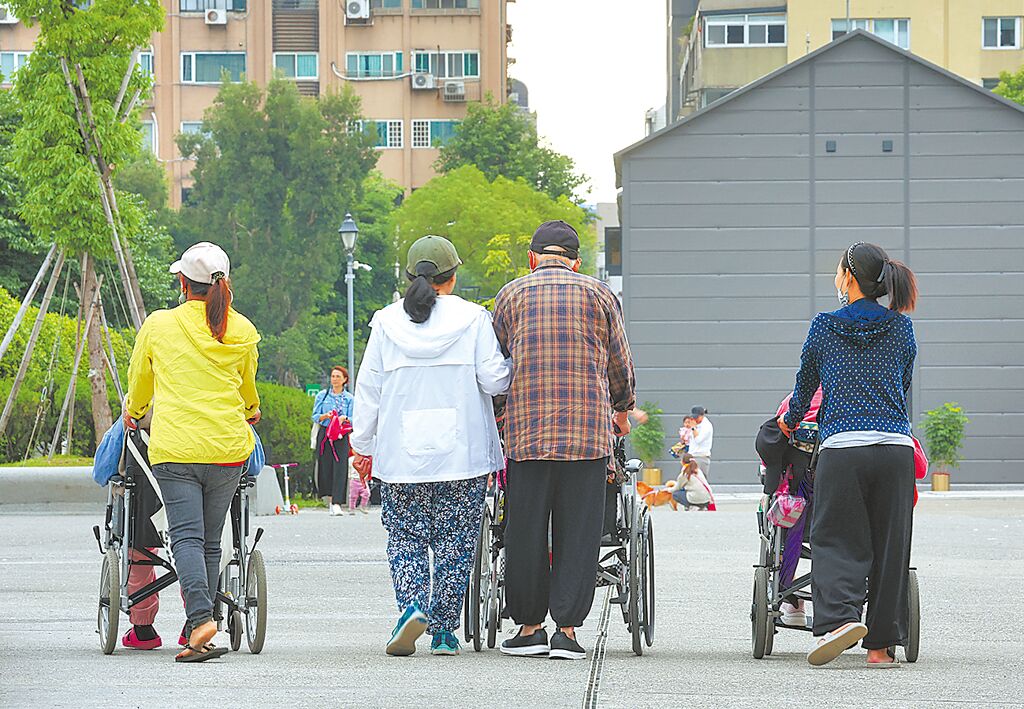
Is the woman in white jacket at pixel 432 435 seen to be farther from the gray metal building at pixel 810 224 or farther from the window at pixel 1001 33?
the window at pixel 1001 33

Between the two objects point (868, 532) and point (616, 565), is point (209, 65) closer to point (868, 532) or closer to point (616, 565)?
point (616, 565)

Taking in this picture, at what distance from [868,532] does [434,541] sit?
1.88 meters

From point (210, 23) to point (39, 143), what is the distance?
61.0 metres

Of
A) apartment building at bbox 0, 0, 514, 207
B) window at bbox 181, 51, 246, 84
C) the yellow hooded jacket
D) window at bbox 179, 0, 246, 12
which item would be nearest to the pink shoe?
the yellow hooded jacket

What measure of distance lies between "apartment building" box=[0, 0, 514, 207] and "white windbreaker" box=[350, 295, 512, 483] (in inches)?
2920

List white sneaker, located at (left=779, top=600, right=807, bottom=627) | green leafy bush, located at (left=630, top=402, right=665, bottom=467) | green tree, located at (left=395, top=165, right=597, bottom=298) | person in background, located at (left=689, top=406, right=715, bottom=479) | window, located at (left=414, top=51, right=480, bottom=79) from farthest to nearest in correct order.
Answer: window, located at (left=414, top=51, right=480, bottom=79), green tree, located at (left=395, top=165, right=597, bottom=298), green leafy bush, located at (left=630, top=402, right=665, bottom=467), person in background, located at (left=689, top=406, right=715, bottom=479), white sneaker, located at (left=779, top=600, right=807, bottom=627)

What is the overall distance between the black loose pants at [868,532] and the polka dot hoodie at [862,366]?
0.43 ft

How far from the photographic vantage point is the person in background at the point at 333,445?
22.4m

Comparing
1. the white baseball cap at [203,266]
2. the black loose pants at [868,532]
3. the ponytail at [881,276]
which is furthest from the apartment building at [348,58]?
the black loose pants at [868,532]

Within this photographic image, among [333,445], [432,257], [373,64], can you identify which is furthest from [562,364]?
[373,64]

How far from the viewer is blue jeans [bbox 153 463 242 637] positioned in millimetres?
7832

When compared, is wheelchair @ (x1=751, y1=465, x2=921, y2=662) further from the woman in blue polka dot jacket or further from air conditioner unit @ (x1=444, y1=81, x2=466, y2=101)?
air conditioner unit @ (x1=444, y1=81, x2=466, y2=101)

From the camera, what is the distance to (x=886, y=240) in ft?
123

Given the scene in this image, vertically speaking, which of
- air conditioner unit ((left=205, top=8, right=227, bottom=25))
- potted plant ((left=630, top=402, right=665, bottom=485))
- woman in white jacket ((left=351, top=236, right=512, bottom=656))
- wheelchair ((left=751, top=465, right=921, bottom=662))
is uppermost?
air conditioner unit ((left=205, top=8, right=227, bottom=25))
